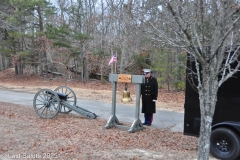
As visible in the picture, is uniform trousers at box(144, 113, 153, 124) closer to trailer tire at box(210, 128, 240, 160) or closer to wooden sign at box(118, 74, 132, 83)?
wooden sign at box(118, 74, 132, 83)

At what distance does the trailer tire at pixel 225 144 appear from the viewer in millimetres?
5164

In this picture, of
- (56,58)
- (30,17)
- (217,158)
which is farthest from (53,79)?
(217,158)

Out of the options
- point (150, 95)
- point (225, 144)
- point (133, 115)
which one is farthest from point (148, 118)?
point (225, 144)

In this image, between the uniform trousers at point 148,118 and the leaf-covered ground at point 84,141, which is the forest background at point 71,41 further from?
the leaf-covered ground at point 84,141

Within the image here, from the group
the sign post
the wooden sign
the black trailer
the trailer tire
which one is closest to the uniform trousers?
the sign post

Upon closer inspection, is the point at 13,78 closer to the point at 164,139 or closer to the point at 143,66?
the point at 143,66

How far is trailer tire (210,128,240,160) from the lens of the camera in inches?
203

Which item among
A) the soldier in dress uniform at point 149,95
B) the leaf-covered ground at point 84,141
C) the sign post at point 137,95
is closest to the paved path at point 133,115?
the soldier in dress uniform at point 149,95

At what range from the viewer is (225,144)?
534cm

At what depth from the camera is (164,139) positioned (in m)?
6.73

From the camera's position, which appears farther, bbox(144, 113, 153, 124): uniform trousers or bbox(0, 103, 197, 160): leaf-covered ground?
bbox(144, 113, 153, 124): uniform trousers

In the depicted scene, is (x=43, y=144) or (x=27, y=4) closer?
(x=43, y=144)

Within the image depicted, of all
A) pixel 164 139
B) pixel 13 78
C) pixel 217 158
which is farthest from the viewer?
pixel 13 78

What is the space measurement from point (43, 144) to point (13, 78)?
22237mm
